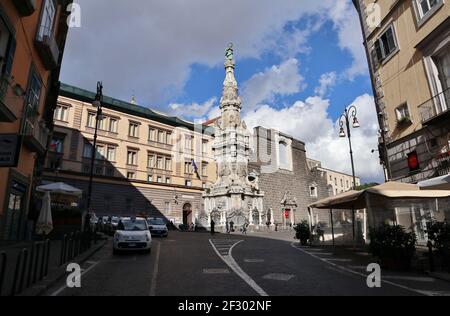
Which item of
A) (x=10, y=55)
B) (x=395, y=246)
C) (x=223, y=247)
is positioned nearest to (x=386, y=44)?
(x=395, y=246)

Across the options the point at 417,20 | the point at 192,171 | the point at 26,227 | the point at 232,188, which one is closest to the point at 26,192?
the point at 26,227

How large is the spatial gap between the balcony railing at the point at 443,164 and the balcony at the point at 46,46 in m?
18.5

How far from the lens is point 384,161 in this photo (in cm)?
1953

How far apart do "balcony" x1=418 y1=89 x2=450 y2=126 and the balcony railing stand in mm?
1627

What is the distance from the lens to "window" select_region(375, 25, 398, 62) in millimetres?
17872

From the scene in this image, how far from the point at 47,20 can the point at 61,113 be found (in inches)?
1013

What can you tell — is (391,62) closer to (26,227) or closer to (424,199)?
(424,199)

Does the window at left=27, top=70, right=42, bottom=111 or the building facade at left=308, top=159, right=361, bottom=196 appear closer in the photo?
the window at left=27, top=70, right=42, bottom=111

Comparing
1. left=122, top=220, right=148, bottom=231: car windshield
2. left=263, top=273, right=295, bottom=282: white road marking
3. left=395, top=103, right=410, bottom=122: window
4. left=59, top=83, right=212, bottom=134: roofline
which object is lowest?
left=263, top=273, right=295, bottom=282: white road marking

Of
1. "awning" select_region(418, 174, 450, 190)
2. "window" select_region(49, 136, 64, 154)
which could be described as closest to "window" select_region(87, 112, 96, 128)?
"window" select_region(49, 136, 64, 154)

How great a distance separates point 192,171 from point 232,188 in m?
12.0

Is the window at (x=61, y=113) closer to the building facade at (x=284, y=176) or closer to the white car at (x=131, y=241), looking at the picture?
the building facade at (x=284, y=176)

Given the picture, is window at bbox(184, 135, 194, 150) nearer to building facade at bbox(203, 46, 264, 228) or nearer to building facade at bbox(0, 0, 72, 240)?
building facade at bbox(203, 46, 264, 228)

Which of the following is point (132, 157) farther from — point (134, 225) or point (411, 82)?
point (411, 82)
